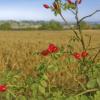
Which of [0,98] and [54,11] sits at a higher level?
[54,11]

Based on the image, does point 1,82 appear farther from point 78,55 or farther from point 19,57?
point 19,57

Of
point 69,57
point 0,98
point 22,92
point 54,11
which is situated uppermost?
point 54,11

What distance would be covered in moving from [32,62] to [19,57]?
2.57 ft

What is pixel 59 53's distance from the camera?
118 inches

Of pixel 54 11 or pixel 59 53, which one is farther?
pixel 54 11

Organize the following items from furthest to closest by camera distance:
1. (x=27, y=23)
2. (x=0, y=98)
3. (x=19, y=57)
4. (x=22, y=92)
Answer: (x=27, y=23)
(x=19, y=57)
(x=0, y=98)
(x=22, y=92)

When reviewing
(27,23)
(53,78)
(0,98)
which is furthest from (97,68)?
(27,23)

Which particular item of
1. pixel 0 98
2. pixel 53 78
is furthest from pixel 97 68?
pixel 53 78

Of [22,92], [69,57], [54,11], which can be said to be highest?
[54,11]

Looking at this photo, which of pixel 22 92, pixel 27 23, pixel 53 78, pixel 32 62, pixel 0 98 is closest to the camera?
pixel 22 92

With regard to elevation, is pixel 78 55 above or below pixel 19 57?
above

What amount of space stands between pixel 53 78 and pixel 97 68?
3044mm

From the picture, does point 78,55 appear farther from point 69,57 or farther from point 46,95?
point 46,95

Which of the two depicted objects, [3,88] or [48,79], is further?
[48,79]
